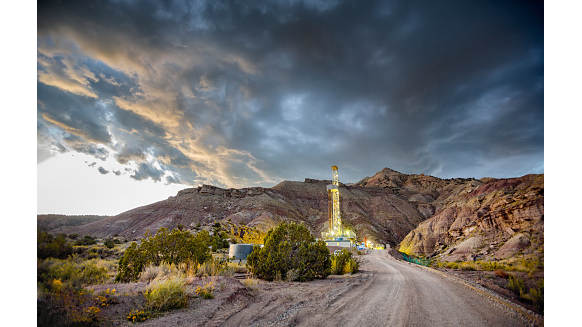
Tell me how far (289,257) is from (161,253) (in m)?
5.93

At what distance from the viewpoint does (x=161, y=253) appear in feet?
35.0

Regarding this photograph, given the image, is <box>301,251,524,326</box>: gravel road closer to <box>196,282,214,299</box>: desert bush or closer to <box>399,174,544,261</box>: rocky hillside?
<box>399,174,544,261</box>: rocky hillside

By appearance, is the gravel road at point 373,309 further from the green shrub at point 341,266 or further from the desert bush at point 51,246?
the green shrub at point 341,266

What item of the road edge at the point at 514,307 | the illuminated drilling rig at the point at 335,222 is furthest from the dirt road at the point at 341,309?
the illuminated drilling rig at the point at 335,222

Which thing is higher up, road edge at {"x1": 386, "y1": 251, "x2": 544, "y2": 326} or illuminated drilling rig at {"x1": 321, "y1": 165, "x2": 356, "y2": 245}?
road edge at {"x1": 386, "y1": 251, "x2": 544, "y2": 326}

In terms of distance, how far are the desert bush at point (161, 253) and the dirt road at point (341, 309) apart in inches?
116

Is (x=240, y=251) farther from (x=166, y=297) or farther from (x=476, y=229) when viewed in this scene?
(x=476, y=229)

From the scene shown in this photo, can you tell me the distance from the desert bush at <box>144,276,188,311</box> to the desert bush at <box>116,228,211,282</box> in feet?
10.9

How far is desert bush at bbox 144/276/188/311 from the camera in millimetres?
6293

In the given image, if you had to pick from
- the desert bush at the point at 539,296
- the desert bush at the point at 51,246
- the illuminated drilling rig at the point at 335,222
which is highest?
the desert bush at the point at 51,246

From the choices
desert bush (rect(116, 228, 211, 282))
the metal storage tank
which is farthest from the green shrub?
desert bush (rect(116, 228, 211, 282))

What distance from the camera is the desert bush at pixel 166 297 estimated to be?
20.6 feet
